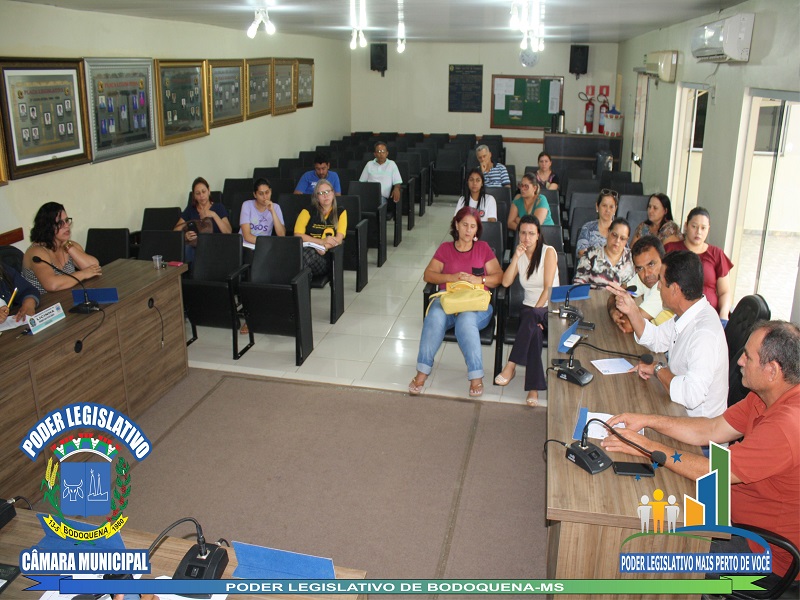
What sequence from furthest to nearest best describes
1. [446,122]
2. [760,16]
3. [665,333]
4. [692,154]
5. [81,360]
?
1. [446,122]
2. [692,154]
3. [760,16]
4. [81,360]
5. [665,333]

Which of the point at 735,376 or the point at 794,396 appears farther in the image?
the point at 735,376

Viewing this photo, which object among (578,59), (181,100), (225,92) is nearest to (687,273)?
Result: (181,100)

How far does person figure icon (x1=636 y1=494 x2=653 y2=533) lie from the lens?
2.28 metres

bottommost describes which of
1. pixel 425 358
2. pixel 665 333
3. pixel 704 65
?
pixel 425 358

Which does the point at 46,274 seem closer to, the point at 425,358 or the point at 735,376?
the point at 425,358

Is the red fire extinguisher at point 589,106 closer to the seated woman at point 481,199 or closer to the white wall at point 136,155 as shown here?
the white wall at point 136,155

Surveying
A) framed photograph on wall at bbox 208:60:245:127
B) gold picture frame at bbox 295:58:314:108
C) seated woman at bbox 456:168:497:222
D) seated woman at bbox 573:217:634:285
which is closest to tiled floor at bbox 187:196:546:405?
seated woman at bbox 573:217:634:285

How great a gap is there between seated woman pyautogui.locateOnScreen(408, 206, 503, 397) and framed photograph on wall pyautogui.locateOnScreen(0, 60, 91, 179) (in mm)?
3320

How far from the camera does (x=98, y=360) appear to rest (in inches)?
161

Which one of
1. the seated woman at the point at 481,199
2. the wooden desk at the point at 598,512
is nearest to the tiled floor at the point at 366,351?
the seated woman at the point at 481,199

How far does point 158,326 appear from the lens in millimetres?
4766

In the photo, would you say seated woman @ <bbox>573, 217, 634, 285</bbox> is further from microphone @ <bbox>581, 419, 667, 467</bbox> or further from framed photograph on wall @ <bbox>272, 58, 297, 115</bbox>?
framed photograph on wall @ <bbox>272, 58, 297, 115</bbox>

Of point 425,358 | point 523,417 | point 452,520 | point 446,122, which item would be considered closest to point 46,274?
point 425,358

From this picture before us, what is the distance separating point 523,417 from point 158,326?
8.80 ft
